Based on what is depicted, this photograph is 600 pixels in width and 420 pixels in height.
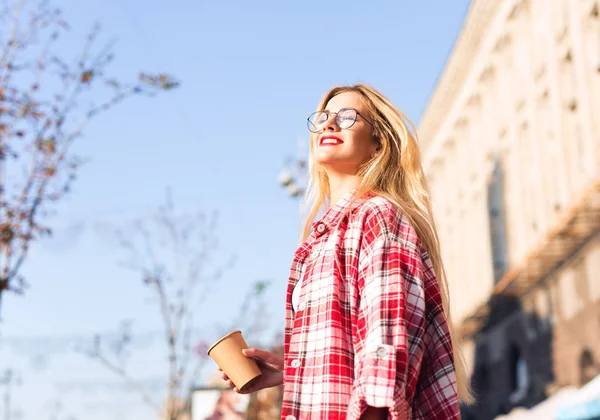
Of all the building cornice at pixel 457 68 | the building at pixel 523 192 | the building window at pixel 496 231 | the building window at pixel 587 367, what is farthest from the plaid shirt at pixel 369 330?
the building window at pixel 496 231

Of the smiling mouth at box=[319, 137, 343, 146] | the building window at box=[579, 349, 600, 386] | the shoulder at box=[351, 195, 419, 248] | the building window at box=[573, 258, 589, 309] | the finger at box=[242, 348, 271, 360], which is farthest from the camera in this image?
the building window at box=[579, 349, 600, 386]

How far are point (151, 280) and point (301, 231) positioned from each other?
2162 cm

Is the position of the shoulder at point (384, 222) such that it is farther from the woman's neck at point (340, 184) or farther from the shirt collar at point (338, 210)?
the woman's neck at point (340, 184)

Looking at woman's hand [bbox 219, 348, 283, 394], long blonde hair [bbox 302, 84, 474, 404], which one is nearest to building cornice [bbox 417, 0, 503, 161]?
long blonde hair [bbox 302, 84, 474, 404]

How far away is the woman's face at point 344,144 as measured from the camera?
3.77 meters

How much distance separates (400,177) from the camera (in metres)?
3.74

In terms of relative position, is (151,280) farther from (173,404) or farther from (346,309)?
(346,309)

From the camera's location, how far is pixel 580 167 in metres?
27.1

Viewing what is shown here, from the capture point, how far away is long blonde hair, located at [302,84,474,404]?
346 cm

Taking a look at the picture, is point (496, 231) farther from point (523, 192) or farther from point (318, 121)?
point (318, 121)

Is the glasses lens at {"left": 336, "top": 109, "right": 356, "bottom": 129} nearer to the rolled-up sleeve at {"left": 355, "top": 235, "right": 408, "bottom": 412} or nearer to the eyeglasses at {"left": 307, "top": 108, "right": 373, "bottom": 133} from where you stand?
the eyeglasses at {"left": 307, "top": 108, "right": 373, "bottom": 133}

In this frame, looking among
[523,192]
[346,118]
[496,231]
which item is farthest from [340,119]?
[496,231]

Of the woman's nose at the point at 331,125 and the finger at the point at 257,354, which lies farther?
the woman's nose at the point at 331,125

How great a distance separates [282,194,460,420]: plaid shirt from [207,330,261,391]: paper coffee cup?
302 millimetres
